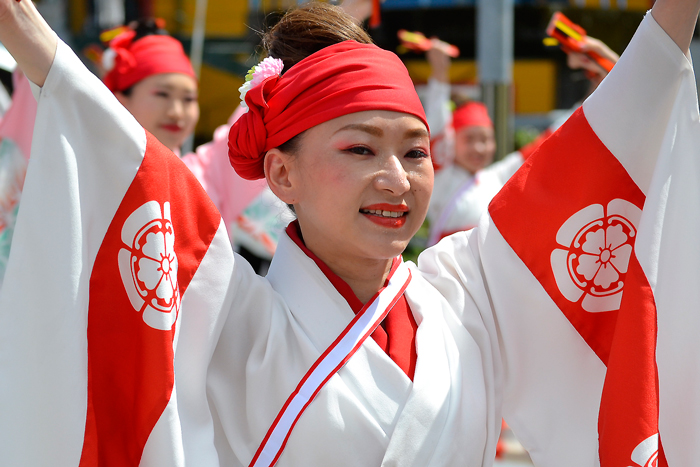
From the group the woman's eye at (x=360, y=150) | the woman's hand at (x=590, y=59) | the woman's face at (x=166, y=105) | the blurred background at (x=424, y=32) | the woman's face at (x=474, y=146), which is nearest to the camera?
the woman's eye at (x=360, y=150)

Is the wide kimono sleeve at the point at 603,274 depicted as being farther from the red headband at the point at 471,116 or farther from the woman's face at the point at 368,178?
the red headband at the point at 471,116

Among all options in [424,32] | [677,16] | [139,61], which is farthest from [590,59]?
[424,32]

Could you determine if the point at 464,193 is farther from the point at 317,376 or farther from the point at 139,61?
the point at 317,376

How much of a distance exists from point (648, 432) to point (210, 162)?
2.04 m

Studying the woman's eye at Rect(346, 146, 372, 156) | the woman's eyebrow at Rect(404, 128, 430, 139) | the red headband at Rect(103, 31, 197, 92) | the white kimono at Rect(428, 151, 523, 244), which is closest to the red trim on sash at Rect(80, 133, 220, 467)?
the woman's eye at Rect(346, 146, 372, 156)

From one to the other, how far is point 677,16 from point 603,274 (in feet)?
1.54

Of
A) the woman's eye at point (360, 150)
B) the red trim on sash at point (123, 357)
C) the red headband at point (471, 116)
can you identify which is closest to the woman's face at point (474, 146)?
the red headband at point (471, 116)

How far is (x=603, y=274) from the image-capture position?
140cm

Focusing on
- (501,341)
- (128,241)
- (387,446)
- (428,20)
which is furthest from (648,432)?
(428,20)

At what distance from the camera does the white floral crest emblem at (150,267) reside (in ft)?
3.95

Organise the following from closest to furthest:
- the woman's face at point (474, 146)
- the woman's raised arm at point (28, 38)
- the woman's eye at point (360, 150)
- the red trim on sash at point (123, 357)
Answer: the woman's raised arm at point (28, 38)
the red trim on sash at point (123, 357)
the woman's eye at point (360, 150)
the woman's face at point (474, 146)

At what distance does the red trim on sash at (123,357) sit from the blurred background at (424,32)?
6.56 m

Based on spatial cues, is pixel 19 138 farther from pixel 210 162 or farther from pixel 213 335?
pixel 213 335

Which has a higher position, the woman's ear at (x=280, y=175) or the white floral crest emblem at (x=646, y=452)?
the woman's ear at (x=280, y=175)
